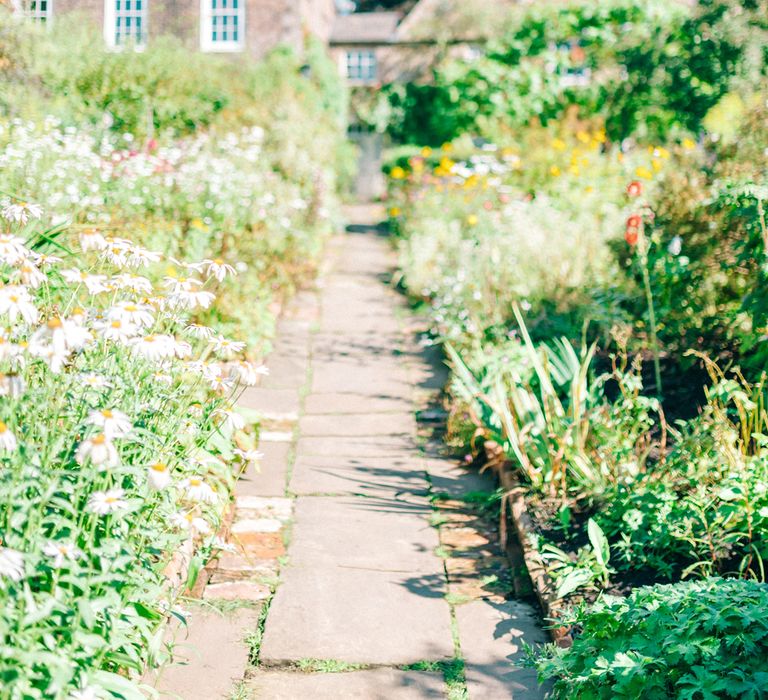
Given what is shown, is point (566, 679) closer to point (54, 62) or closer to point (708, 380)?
point (708, 380)

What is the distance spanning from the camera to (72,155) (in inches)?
229

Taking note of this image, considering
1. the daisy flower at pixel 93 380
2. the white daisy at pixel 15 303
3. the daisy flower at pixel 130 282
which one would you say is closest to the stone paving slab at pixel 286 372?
the daisy flower at pixel 130 282

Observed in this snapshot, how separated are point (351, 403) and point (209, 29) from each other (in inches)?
549

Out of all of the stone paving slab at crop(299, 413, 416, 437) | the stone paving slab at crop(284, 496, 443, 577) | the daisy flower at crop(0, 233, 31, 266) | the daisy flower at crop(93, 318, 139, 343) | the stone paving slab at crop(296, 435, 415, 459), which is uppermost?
the daisy flower at crop(0, 233, 31, 266)

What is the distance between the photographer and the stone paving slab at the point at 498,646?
2.48m

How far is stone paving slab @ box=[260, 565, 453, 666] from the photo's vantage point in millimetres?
2617

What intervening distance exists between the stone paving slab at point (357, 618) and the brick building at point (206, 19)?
1475cm

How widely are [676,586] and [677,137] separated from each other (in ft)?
37.4

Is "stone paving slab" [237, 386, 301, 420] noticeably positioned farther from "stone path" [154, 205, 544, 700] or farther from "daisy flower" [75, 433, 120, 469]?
"daisy flower" [75, 433, 120, 469]

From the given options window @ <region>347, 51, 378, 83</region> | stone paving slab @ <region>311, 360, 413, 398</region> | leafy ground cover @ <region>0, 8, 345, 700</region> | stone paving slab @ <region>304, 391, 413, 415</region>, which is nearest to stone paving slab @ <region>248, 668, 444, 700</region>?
leafy ground cover @ <region>0, 8, 345, 700</region>

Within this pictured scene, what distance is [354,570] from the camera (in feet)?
10.2

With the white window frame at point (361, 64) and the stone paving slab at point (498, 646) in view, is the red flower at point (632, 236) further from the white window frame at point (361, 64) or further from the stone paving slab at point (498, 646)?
the white window frame at point (361, 64)

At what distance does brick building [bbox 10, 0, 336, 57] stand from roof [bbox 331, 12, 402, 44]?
534 cm

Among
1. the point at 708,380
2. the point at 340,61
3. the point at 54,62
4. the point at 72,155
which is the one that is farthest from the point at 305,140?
the point at 340,61
